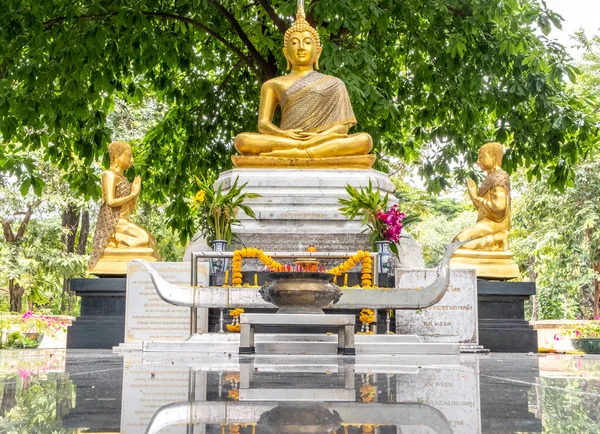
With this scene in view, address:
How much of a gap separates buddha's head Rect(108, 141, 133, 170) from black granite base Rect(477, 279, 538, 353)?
17.4 ft

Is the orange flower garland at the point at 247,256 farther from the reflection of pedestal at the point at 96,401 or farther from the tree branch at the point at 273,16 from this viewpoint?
the tree branch at the point at 273,16

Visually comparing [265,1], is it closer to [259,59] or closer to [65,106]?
[259,59]

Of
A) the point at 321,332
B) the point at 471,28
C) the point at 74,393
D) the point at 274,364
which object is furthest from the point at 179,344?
the point at 471,28

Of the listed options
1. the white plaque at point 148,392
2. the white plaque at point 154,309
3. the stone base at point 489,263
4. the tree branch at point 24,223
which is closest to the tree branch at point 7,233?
the tree branch at point 24,223

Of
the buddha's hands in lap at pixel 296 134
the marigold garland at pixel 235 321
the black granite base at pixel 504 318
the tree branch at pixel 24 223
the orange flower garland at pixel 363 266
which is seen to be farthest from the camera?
the tree branch at pixel 24 223

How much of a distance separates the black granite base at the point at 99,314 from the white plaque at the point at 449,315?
364 centimetres

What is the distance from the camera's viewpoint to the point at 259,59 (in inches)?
521

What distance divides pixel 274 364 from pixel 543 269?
904 inches

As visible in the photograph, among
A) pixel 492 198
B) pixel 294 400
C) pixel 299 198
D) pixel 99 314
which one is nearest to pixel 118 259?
pixel 99 314

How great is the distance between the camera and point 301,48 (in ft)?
38.6

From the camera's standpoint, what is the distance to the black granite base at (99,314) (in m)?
10.3

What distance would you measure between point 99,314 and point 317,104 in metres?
4.31

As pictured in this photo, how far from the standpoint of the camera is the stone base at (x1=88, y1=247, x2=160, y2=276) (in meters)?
10.8

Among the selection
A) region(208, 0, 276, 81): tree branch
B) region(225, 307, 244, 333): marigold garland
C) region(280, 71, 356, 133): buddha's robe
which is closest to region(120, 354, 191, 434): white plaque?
region(225, 307, 244, 333): marigold garland
